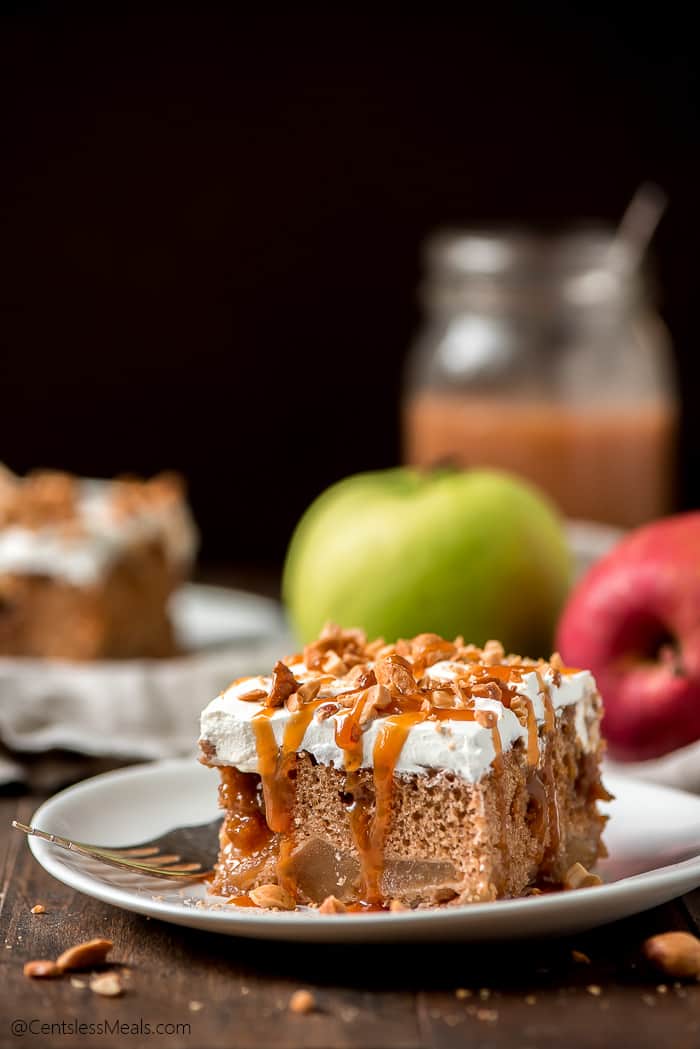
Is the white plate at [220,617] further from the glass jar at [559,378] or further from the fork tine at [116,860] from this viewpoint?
the fork tine at [116,860]

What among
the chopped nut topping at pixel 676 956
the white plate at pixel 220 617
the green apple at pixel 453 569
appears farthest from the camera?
the white plate at pixel 220 617

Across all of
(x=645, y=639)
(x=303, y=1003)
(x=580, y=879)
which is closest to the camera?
(x=303, y=1003)

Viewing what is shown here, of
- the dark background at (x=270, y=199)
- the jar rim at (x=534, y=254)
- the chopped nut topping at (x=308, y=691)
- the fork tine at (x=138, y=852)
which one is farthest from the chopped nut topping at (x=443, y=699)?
the dark background at (x=270, y=199)

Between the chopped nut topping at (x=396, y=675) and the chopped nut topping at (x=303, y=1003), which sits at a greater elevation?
the chopped nut topping at (x=396, y=675)

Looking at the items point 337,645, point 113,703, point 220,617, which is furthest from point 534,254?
point 337,645

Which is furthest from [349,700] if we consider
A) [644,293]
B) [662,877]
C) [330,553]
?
[644,293]

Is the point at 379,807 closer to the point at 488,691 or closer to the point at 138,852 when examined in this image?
the point at 488,691
